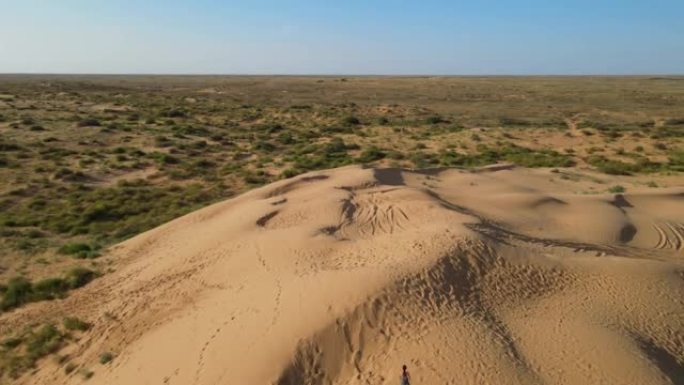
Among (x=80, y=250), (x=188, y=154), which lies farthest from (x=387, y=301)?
(x=188, y=154)

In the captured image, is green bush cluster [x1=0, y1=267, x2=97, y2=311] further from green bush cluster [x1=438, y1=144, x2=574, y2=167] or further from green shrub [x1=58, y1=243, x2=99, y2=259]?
green bush cluster [x1=438, y1=144, x2=574, y2=167]

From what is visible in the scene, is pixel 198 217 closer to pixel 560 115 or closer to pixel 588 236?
pixel 588 236

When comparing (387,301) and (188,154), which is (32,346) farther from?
(188,154)

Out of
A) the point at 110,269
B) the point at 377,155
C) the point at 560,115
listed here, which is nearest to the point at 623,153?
the point at 377,155

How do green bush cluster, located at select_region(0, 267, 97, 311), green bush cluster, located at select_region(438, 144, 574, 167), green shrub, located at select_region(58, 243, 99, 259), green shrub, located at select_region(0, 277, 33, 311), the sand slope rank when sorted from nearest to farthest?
the sand slope, green shrub, located at select_region(0, 277, 33, 311), green bush cluster, located at select_region(0, 267, 97, 311), green shrub, located at select_region(58, 243, 99, 259), green bush cluster, located at select_region(438, 144, 574, 167)

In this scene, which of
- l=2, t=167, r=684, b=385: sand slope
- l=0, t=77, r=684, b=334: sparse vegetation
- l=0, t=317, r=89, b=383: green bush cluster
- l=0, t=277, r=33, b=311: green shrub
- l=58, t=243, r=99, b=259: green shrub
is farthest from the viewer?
l=0, t=77, r=684, b=334: sparse vegetation

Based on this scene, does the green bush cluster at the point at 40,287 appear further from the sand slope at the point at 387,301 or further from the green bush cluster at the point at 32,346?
the green bush cluster at the point at 32,346

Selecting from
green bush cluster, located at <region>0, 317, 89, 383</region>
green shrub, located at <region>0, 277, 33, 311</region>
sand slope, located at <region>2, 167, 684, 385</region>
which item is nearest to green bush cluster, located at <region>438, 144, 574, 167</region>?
sand slope, located at <region>2, 167, 684, 385</region>

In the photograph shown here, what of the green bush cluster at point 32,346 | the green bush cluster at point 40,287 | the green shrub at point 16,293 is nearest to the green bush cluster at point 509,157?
the green bush cluster at point 40,287
